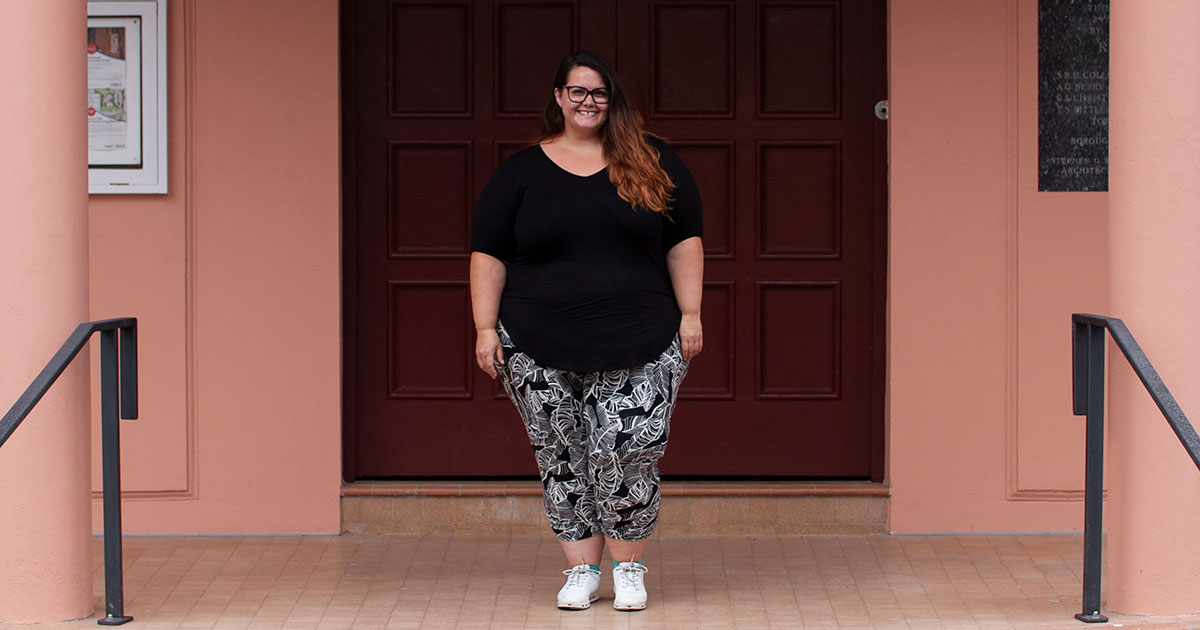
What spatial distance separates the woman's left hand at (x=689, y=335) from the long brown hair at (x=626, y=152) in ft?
1.21

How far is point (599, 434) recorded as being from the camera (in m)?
4.78

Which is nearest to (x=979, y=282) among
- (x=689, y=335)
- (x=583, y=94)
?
(x=689, y=335)

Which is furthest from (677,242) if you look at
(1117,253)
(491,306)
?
(1117,253)

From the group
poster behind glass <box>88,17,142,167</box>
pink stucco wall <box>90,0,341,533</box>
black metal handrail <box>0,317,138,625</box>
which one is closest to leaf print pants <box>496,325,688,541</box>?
black metal handrail <box>0,317,138,625</box>

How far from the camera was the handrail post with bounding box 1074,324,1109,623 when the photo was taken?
4.70m

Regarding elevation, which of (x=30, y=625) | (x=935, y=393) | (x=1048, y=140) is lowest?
(x=30, y=625)

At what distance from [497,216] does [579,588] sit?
4.11 feet

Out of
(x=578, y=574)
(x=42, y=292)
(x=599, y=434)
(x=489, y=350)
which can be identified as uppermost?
(x=42, y=292)

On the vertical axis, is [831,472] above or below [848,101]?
below

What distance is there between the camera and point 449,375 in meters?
6.39

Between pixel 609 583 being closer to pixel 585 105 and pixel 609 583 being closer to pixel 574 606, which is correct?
pixel 574 606

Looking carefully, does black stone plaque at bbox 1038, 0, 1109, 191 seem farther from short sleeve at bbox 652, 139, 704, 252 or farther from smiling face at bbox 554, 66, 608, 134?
smiling face at bbox 554, 66, 608, 134

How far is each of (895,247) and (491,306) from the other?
2.04 metres

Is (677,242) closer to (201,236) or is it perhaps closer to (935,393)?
(935,393)
